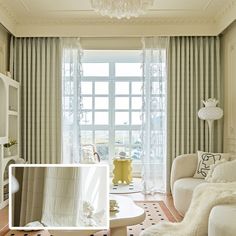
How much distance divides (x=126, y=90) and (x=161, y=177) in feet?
8.01

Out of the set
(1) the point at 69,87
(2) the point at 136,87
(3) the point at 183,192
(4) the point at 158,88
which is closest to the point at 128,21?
(4) the point at 158,88

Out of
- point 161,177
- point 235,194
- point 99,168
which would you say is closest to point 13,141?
point 161,177

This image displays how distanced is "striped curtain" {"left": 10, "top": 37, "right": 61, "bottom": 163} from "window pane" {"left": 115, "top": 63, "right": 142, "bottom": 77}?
2099mm

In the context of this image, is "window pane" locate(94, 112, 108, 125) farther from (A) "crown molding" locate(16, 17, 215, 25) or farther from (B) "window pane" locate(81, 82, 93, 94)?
(A) "crown molding" locate(16, 17, 215, 25)

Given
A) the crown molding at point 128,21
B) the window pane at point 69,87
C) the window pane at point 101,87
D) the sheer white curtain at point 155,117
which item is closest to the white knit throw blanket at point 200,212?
the sheer white curtain at point 155,117

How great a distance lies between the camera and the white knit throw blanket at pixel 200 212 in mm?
2515

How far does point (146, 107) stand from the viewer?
5453 mm

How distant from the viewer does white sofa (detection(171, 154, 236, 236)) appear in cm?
214

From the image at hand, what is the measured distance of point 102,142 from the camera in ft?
23.9

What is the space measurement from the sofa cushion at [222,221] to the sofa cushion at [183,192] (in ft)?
4.40

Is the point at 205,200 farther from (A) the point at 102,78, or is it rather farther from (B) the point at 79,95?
→ (A) the point at 102,78

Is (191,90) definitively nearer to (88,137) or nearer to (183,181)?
(183,181)

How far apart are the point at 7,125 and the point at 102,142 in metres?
2.91

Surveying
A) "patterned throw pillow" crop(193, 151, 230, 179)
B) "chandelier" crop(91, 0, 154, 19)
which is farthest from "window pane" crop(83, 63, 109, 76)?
"chandelier" crop(91, 0, 154, 19)
